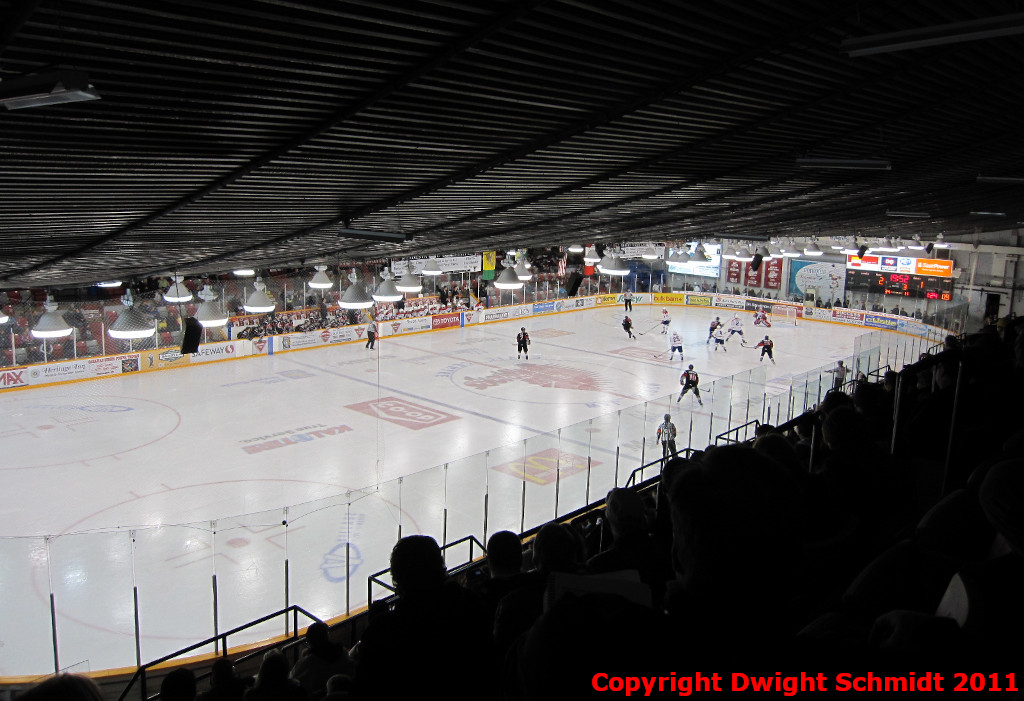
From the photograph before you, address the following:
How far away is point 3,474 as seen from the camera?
571 inches

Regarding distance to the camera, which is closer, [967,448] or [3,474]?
[967,448]

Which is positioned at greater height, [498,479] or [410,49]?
[410,49]

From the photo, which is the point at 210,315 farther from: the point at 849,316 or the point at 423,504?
the point at 849,316

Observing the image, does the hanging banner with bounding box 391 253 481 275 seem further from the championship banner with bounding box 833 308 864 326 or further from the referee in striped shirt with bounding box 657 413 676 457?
the championship banner with bounding box 833 308 864 326

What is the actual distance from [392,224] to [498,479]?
5.20 m

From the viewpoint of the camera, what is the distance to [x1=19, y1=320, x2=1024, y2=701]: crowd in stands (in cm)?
119

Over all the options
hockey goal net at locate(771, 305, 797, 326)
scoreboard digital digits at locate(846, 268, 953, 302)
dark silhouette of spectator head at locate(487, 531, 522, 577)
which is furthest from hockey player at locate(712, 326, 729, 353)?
dark silhouette of spectator head at locate(487, 531, 522, 577)

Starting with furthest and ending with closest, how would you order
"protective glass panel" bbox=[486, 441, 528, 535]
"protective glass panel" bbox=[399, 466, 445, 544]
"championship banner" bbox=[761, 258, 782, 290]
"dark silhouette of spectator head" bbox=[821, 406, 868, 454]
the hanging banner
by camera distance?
1. "championship banner" bbox=[761, 258, 782, 290]
2. the hanging banner
3. "protective glass panel" bbox=[486, 441, 528, 535]
4. "protective glass panel" bbox=[399, 466, 445, 544]
5. "dark silhouette of spectator head" bbox=[821, 406, 868, 454]

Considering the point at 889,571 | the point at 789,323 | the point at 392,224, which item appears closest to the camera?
the point at 889,571

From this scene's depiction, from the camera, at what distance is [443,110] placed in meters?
6.48

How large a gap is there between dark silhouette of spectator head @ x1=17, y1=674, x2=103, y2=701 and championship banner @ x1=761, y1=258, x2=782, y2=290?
51.0 meters

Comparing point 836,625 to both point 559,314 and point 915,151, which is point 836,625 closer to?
point 915,151

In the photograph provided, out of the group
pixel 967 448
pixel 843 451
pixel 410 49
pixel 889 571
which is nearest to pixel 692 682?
pixel 889 571

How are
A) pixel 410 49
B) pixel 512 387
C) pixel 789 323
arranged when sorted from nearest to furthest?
pixel 410 49 → pixel 512 387 → pixel 789 323
